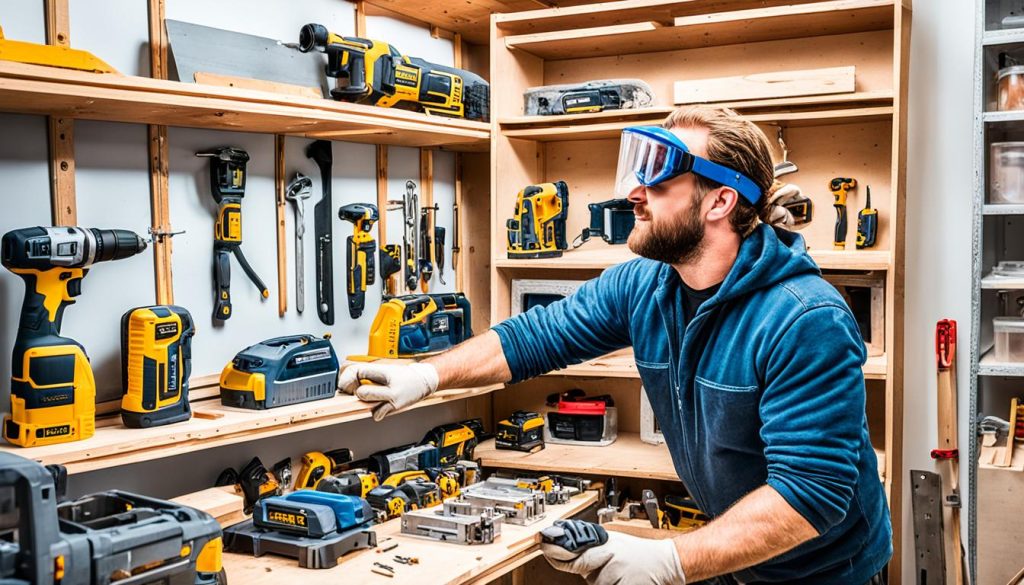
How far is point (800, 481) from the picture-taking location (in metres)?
1.78

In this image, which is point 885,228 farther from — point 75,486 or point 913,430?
point 75,486

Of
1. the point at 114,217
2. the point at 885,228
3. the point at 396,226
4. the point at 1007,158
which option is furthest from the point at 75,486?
the point at 1007,158

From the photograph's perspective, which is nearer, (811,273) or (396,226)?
(811,273)

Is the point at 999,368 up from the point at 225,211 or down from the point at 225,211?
down

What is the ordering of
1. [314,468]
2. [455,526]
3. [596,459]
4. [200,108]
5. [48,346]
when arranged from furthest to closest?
1. [596,459]
2. [314,468]
3. [455,526]
4. [200,108]
5. [48,346]

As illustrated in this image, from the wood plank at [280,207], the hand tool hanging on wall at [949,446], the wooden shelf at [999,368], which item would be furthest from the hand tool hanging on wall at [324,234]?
the wooden shelf at [999,368]

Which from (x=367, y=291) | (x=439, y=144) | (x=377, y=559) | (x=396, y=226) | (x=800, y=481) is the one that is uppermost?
(x=439, y=144)

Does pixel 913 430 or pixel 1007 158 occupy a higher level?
pixel 1007 158

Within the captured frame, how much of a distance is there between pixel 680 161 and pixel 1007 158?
5.75ft

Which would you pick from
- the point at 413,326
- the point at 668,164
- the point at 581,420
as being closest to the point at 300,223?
the point at 413,326

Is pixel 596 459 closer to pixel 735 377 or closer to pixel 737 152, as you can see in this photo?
pixel 735 377

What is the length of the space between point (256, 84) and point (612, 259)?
143 centimetres

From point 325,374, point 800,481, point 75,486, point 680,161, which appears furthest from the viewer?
point 325,374

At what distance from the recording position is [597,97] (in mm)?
3555
